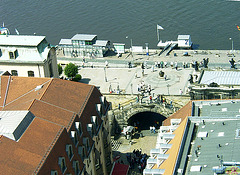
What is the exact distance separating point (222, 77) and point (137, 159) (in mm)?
19357

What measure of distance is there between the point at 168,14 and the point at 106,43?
126ft

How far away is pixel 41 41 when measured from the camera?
9131 cm

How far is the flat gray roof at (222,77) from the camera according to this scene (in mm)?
89500

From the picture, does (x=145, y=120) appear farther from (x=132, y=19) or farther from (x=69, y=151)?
(x=132, y=19)

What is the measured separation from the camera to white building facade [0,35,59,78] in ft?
296

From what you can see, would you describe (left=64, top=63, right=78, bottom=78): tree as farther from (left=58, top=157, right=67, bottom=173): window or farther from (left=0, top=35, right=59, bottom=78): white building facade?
(left=58, top=157, right=67, bottom=173): window

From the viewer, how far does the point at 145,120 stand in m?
108

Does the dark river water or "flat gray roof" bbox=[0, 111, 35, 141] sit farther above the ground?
the dark river water

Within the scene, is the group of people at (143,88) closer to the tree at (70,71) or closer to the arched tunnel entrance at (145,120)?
the arched tunnel entrance at (145,120)

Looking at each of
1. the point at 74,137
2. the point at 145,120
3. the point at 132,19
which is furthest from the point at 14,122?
the point at 132,19

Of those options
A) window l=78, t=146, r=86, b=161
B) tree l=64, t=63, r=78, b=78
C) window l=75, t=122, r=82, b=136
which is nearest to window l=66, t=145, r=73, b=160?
window l=78, t=146, r=86, b=161

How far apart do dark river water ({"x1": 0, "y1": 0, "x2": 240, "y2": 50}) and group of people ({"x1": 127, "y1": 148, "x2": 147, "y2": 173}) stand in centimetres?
5542

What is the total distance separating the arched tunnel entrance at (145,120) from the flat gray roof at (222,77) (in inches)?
688

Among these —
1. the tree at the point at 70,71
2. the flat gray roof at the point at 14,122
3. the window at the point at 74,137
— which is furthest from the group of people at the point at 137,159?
the flat gray roof at the point at 14,122
